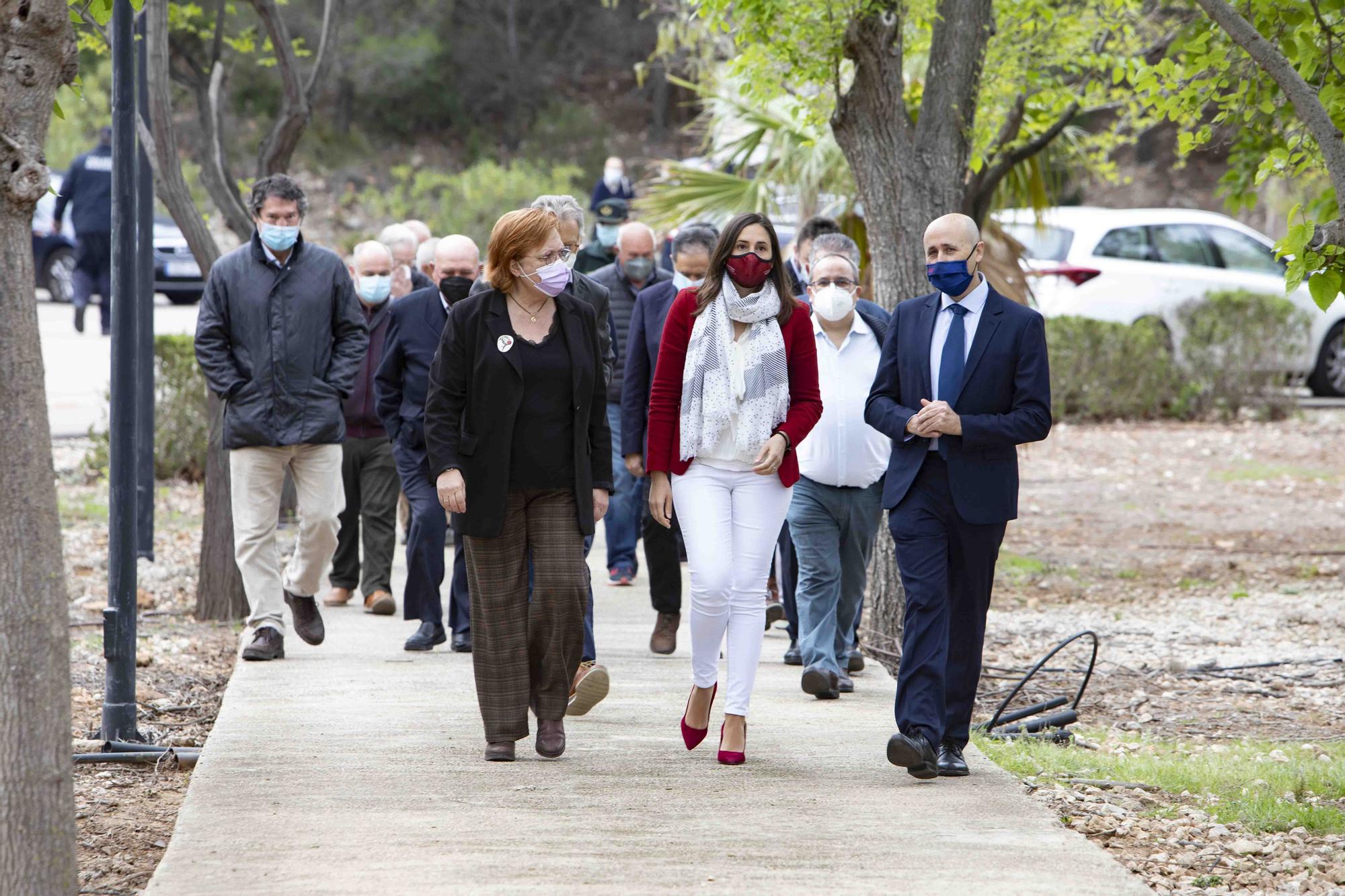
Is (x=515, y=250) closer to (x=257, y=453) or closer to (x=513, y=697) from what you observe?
(x=513, y=697)

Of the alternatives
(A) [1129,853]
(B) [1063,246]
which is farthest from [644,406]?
(B) [1063,246]

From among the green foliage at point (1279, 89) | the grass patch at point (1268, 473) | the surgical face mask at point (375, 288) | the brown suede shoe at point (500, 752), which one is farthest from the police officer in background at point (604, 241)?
the grass patch at point (1268, 473)

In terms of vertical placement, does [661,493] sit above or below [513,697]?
above

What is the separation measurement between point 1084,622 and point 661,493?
444cm

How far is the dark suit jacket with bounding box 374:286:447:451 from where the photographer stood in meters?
7.38

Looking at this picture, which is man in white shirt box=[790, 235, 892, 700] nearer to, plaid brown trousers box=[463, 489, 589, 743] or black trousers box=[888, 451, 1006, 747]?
black trousers box=[888, 451, 1006, 747]

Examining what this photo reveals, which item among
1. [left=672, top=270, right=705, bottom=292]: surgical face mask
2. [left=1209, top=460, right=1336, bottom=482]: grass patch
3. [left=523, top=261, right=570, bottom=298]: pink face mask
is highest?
[left=672, top=270, right=705, bottom=292]: surgical face mask

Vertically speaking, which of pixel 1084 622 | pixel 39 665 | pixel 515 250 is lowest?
pixel 1084 622

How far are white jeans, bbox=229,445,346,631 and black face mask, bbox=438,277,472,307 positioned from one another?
0.84 m

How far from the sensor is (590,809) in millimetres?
4934

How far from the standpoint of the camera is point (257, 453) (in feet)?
23.0

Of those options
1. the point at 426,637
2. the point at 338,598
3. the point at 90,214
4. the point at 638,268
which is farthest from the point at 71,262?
the point at 426,637

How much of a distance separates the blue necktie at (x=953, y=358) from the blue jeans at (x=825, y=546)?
48.9 inches

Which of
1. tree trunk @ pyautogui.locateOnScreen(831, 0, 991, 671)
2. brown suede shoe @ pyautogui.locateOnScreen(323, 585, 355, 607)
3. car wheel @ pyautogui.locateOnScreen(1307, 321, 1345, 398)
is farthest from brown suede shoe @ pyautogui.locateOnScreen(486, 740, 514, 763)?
car wheel @ pyautogui.locateOnScreen(1307, 321, 1345, 398)
